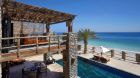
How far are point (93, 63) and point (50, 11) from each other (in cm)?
963

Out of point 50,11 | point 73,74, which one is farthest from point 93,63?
point 50,11

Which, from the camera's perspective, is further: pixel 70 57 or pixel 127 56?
pixel 127 56

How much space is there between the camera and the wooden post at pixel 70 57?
12633 millimetres

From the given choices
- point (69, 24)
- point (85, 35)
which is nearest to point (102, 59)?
point (85, 35)

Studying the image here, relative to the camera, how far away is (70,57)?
1275 cm

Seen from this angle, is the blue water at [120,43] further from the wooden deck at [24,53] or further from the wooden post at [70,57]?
the wooden deck at [24,53]

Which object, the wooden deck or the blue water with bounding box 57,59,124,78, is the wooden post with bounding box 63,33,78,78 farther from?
the blue water with bounding box 57,59,124,78

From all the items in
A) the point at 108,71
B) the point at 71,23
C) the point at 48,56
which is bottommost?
the point at 108,71

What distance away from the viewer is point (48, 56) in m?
19.1

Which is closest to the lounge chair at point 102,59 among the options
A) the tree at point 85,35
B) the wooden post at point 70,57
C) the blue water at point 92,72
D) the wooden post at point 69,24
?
the blue water at point 92,72

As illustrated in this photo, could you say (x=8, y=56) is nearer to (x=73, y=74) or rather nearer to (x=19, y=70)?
(x=73, y=74)

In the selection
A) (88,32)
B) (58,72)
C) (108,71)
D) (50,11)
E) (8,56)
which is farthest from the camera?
(88,32)

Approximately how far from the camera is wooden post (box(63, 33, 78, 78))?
41.4 ft

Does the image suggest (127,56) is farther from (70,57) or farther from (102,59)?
(70,57)
